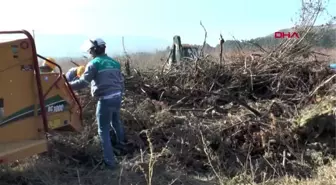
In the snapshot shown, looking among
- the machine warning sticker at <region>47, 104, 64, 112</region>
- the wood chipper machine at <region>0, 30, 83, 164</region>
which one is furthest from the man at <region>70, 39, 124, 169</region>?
the wood chipper machine at <region>0, 30, 83, 164</region>

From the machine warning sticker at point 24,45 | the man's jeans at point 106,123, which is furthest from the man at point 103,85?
the machine warning sticker at point 24,45

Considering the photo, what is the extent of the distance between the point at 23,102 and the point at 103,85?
112cm

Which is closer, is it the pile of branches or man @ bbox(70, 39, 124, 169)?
man @ bbox(70, 39, 124, 169)

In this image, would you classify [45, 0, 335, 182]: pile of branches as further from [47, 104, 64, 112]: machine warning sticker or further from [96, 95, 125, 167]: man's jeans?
[47, 104, 64, 112]: machine warning sticker

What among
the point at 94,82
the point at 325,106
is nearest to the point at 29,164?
the point at 94,82

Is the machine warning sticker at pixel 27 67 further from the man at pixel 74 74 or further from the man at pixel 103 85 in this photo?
the man at pixel 74 74

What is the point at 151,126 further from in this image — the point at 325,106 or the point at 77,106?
the point at 325,106

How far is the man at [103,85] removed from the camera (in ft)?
19.9

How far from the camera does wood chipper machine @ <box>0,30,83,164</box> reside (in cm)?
518

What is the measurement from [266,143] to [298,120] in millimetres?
558

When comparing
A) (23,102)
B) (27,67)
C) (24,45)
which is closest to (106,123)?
(23,102)

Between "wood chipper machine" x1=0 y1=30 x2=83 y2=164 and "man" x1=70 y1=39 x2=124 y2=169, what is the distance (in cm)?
53

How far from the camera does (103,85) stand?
20.0 feet

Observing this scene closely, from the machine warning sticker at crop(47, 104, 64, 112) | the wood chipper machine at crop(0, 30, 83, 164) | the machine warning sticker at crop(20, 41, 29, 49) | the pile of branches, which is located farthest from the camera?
the pile of branches
